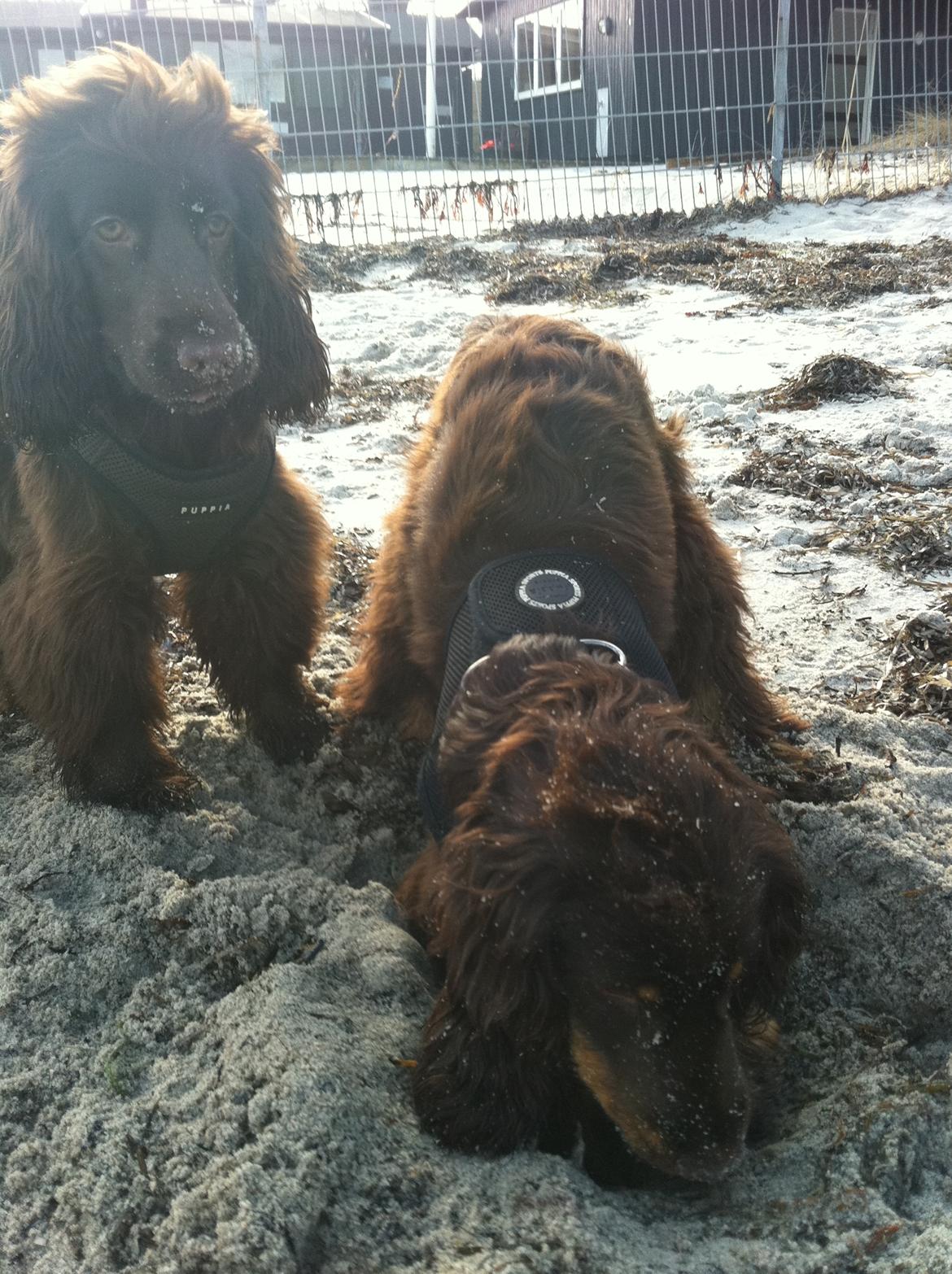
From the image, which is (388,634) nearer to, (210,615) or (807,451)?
(210,615)

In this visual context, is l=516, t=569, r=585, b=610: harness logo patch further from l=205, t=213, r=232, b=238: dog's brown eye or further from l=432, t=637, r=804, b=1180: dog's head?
l=205, t=213, r=232, b=238: dog's brown eye

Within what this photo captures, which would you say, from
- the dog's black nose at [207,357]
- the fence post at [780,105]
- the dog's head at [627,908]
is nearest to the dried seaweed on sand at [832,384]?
the dog's black nose at [207,357]

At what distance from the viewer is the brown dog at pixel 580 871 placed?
5.29 ft

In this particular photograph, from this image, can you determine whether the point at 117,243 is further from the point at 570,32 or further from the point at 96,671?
the point at 570,32

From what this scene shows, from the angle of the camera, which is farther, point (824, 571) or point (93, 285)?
point (824, 571)

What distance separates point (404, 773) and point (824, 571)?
71.2 inches

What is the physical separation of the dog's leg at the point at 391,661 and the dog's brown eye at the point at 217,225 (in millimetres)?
865

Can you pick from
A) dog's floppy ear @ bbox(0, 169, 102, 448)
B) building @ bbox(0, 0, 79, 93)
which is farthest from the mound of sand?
building @ bbox(0, 0, 79, 93)

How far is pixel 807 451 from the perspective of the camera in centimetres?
491

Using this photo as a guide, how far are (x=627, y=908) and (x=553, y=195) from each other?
11.0 meters

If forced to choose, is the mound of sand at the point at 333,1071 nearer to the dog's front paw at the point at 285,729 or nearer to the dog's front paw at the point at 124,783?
the dog's front paw at the point at 124,783

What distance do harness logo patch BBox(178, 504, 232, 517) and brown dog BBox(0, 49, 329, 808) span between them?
14mm

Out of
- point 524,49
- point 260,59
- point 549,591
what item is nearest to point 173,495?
point 549,591

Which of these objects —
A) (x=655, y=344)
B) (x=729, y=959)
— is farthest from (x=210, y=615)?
(x=655, y=344)
